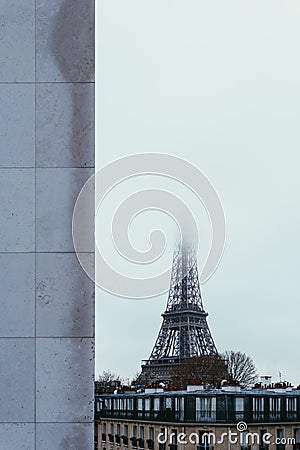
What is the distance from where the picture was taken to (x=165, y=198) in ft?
8.02

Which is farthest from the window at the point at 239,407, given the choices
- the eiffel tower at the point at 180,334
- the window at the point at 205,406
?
the eiffel tower at the point at 180,334

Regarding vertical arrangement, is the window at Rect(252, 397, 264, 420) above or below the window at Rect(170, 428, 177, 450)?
above

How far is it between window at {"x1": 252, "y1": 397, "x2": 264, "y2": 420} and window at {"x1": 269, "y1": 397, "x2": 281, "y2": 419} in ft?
0.60

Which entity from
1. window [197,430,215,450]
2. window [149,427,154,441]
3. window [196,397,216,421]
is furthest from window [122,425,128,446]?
window [196,397,216,421]

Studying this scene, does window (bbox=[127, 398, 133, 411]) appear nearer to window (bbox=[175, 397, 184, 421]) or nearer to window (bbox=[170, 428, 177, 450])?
window (bbox=[170, 428, 177, 450])

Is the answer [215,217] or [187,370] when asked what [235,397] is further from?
[215,217]

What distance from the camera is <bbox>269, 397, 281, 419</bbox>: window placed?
16859 millimetres

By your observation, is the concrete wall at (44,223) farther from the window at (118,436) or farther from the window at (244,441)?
the window at (118,436)

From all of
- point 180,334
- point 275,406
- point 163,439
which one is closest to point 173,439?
point 163,439

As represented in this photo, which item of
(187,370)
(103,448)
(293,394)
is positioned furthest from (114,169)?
(187,370)

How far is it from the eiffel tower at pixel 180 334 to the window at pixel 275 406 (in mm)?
6299

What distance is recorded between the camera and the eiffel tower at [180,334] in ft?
78.1

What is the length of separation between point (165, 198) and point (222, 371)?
19494 millimetres

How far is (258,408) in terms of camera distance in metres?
17.1
